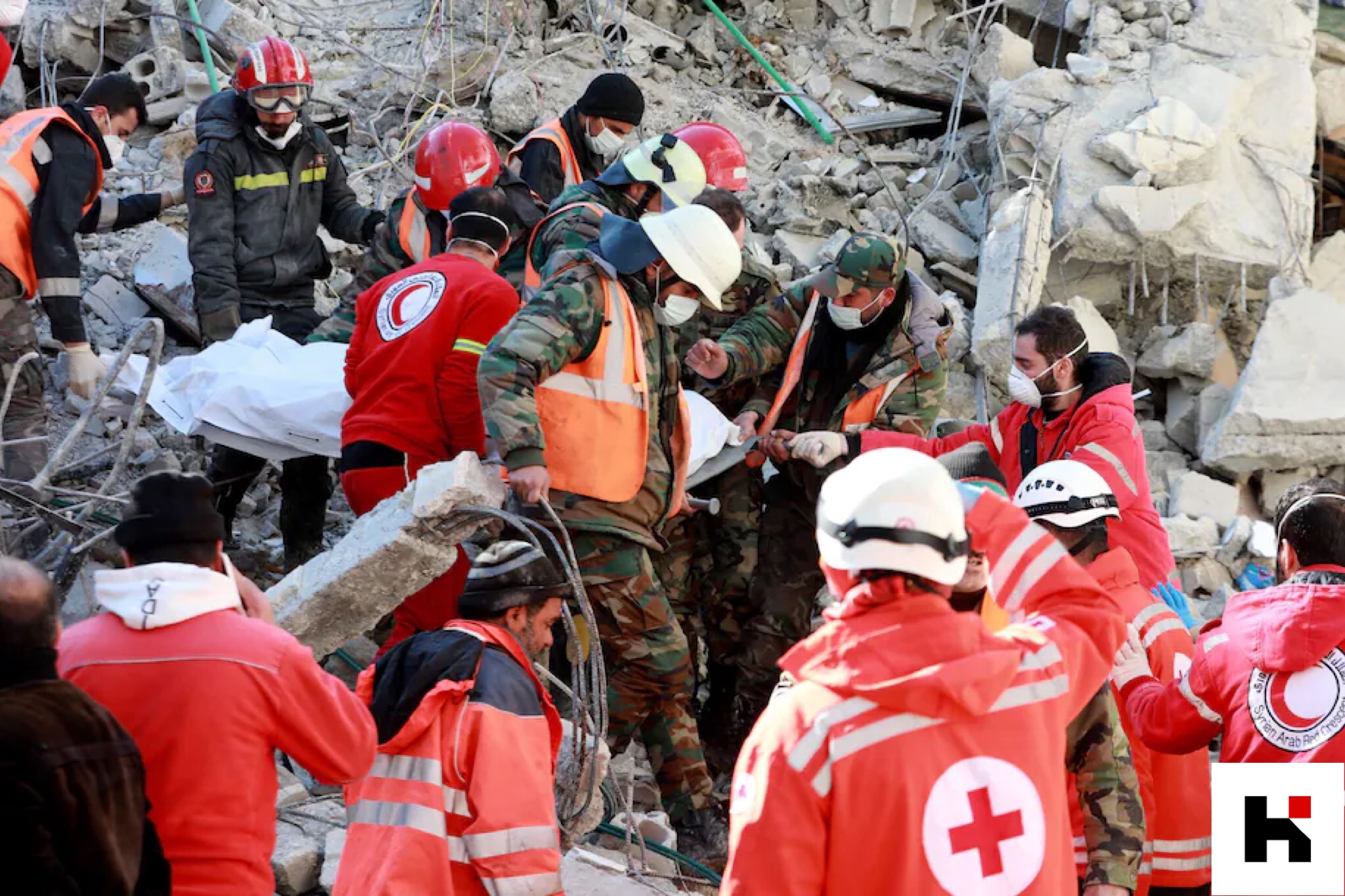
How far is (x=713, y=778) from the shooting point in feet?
20.0

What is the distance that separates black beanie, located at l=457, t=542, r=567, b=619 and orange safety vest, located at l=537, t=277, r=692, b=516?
97cm

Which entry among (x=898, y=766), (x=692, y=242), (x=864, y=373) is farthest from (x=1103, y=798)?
(x=864, y=373)

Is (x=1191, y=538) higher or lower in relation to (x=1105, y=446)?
lower

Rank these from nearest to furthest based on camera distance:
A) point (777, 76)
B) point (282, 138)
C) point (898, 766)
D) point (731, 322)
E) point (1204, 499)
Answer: point (898, 766) < point (731, 322) < point (282, 138) < point (1204, 499) < point (777, 76)

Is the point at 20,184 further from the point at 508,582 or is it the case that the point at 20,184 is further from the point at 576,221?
the point at 508,582

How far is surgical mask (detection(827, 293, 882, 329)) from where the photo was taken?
5.65 m

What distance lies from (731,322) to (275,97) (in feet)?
6.74

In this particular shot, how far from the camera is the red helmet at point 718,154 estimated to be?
20.1 ft

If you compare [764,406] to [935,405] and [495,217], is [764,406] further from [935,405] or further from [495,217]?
[495,217]

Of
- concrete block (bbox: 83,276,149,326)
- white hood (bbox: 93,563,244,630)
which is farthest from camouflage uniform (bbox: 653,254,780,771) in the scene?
white hood (bbox: 93,563,244,630)

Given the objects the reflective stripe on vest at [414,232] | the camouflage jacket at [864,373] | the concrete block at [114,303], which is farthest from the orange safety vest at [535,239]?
the concrete block at [114,303]

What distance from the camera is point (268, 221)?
6.61 metres

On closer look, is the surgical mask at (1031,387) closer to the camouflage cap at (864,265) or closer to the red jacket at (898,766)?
the camouflage cap at (864,265)

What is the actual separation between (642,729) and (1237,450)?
11.9ft
